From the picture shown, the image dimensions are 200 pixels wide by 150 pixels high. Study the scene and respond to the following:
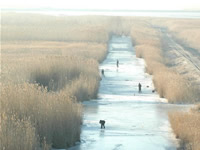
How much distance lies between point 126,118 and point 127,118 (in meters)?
0.04

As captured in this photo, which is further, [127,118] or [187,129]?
[127,118]

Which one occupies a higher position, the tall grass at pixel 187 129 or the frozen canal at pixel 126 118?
the tall grass at pixel 187 129

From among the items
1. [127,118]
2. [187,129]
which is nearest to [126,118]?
[127,118]

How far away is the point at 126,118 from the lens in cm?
1661

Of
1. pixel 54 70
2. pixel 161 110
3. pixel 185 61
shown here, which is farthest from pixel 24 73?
pixel 185 61

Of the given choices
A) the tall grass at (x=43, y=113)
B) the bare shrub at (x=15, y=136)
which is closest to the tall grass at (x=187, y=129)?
the tall grass at (x=43, y=113)

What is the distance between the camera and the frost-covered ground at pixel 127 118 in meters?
13.3

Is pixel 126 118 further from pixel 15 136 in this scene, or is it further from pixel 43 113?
pixel 15 136

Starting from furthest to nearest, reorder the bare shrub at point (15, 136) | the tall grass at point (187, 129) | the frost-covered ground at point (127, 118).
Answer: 1. the frost-covered ground at point (127, 118)
2. the tall grass at point (187, 129)
3. the bare shrub at point (15, 136)

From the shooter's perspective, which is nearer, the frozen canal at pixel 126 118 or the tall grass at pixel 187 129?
the tall grass at pixel 187 129

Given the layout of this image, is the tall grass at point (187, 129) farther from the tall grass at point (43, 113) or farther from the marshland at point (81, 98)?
the tall grass at point (43, 113)

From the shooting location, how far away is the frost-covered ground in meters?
13.3

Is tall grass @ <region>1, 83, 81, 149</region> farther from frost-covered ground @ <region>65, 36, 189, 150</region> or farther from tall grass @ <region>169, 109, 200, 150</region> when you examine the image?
tall grass @ <region>169, 109, 200, 150</region>

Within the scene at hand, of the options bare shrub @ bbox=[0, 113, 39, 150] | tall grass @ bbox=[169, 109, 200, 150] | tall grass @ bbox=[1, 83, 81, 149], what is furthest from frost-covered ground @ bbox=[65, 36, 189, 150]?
bare shrub @ bbox=[0, 113, 39, 150]
